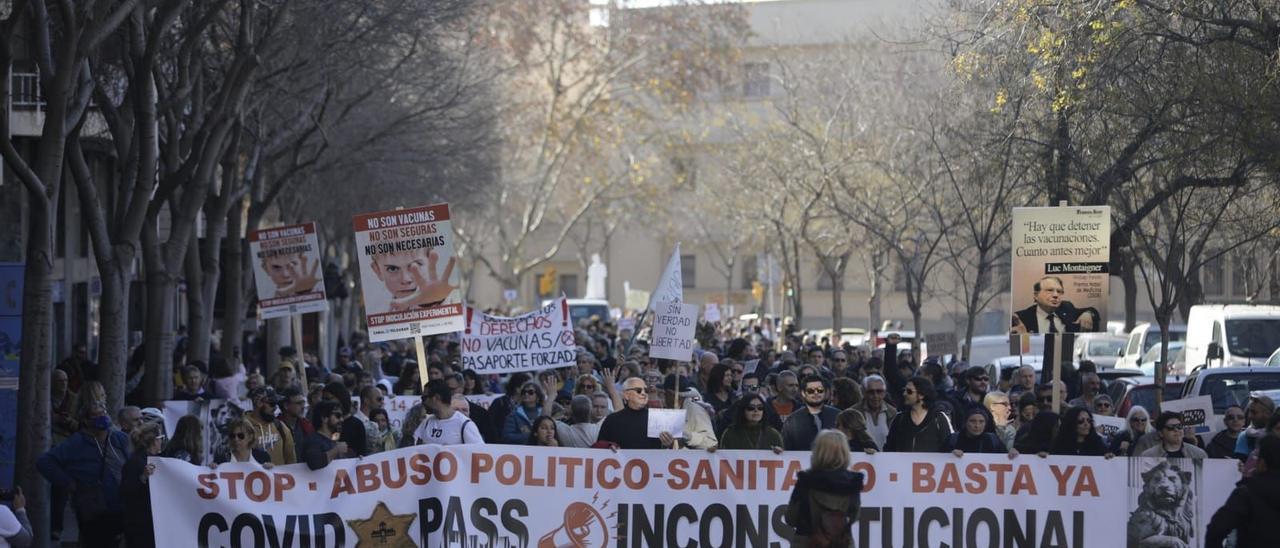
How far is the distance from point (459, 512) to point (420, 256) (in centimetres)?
594

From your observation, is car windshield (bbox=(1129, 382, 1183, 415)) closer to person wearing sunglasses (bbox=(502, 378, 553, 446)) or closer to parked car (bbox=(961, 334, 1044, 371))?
person wearing sunglasses (bbox=(502, 378, 553, 446))

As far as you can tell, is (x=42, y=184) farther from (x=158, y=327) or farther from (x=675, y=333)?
(x=675, y=333)

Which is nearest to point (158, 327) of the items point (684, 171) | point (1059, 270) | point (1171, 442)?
→ point (1059, 270)

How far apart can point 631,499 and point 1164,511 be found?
122 inches

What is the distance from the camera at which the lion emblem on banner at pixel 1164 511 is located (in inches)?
412

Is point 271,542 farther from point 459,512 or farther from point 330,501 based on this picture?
point 459,512

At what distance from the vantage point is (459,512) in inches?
425

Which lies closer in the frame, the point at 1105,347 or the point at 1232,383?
the point at 1232,383

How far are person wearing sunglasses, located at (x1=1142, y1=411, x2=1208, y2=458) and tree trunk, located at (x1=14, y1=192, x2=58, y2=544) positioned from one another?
799 cm

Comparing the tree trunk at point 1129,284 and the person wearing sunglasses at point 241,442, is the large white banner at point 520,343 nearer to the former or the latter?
the person wearing sunglasses at point 241,442

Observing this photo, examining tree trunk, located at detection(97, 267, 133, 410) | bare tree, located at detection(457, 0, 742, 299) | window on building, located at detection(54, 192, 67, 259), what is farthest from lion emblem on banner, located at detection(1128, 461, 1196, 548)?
bare tree, located at detection(457, 0, 742, 299)

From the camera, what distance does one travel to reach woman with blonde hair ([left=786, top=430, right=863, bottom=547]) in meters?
8.70

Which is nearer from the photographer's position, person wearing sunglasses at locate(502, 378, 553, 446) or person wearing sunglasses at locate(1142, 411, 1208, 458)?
person wearing sunglasses at locate(1142, 411, 1208, 458)

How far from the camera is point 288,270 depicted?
19.1m
